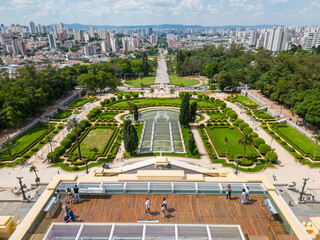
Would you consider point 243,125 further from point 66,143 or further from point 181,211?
point 181,211

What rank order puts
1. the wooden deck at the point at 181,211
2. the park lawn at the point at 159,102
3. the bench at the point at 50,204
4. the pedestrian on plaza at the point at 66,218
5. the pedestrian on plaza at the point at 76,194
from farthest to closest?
the park lawn at the point at 159,102
the pedestrian on plaza at the point at 76,194
the bench at the point at 50,204
the wooden deck at the point at 181,211
the pedestrian on plaza at the point at 66,218

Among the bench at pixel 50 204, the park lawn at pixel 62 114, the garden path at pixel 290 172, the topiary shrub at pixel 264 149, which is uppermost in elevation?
the bench at pixel 50 204

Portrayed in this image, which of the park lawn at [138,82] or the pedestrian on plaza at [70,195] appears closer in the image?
the pedestrian on plaza at [70,195]

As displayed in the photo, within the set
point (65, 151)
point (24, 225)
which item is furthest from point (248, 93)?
point (24, 225)

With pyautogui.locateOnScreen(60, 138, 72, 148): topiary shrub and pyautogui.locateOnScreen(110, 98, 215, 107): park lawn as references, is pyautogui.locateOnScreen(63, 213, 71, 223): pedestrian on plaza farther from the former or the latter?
pyautogui.locateOnScreen(110, 98, 215, 107): park lawn

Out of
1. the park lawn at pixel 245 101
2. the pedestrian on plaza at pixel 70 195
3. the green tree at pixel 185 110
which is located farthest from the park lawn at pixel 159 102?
the pedestrian on plaza at pixel 70 195

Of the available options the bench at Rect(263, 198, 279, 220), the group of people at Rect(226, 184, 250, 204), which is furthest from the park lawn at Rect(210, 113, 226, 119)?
the bench at Rect(263, 198, 279, 220)

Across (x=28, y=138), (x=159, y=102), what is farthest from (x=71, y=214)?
(x=159, y=102)

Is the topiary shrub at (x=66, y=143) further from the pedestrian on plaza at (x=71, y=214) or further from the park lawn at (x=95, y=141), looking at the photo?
the pedestrian on plaza at (x=71, y=214)
